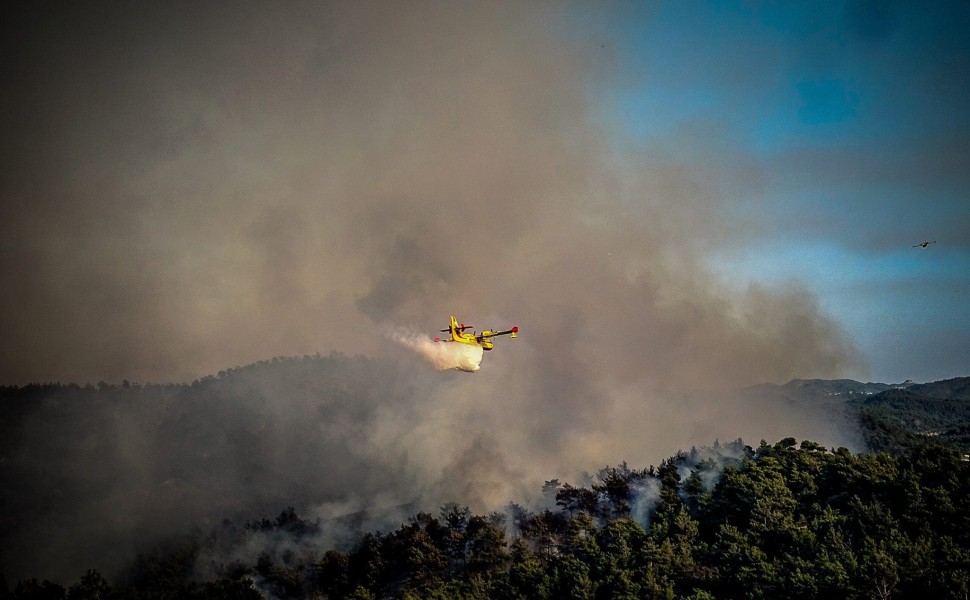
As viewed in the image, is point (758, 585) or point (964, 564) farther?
point (758, 585)

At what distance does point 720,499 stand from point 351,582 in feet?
234

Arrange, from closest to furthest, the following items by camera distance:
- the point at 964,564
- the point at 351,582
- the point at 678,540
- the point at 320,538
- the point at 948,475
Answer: the point at 964,564, the point at 948,475, the point at 678,540, the point at 351,582, the point at 320,538

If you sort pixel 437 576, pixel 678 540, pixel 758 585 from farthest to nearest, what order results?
pixel 437 576
pixel 678 540
pixel 758 585

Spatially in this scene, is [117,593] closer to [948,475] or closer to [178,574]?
[178,574]

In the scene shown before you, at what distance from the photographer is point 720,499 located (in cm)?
10306

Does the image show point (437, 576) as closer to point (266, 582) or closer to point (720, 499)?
point (266, 582)

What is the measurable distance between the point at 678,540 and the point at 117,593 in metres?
80.8

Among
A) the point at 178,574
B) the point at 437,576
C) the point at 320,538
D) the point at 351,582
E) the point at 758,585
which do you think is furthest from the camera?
the point at 320,538

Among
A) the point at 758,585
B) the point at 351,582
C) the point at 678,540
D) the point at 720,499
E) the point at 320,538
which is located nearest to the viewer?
the point at 758,585

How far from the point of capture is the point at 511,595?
89.7 m

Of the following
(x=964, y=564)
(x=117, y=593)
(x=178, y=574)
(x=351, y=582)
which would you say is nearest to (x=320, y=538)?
(x=178, y=574)

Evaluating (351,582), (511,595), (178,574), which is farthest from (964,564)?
(178,574)

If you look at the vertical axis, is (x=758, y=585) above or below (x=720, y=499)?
below

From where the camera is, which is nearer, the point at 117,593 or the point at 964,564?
the point at 964,564
